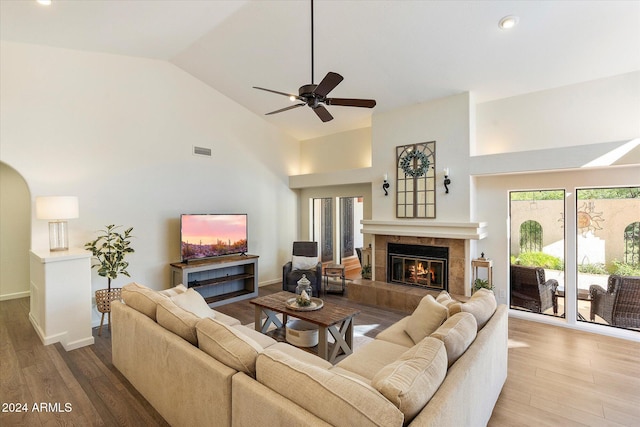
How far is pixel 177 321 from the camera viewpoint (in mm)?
2184

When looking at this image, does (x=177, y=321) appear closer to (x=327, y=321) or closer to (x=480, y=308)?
(x=327, y=321)

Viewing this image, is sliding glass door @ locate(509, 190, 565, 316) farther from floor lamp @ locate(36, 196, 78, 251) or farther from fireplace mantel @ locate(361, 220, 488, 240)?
floor lamp @ locate(36, 196, 78, 251)

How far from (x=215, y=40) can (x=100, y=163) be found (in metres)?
2.41

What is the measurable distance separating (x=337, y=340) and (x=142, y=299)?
1.85 m

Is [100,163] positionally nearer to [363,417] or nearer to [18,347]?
[18,347]

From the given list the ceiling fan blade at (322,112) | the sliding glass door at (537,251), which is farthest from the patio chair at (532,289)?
the ceiling fan blade at (322,112)

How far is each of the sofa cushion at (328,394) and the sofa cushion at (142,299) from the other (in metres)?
1.34

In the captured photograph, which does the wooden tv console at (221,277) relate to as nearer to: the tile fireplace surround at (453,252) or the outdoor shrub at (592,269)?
the tile fireplace surround at (453,252)

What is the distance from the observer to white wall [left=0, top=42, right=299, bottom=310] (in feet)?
12.9

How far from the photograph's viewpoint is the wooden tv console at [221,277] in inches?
198

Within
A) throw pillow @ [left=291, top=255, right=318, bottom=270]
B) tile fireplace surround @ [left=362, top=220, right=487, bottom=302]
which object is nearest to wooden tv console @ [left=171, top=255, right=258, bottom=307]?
throw pillow @ [left=291, top=255, right=318, bottom=270]

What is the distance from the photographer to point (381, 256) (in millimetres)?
5590

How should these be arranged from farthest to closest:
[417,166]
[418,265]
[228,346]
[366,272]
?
[366,272] → [418,265] → [417,166] → [228,346]

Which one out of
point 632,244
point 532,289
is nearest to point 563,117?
point 632,244
